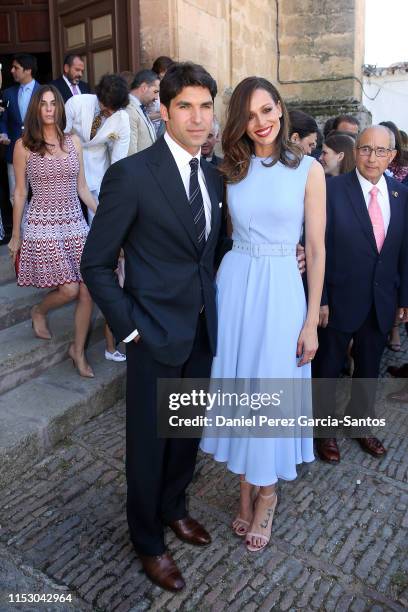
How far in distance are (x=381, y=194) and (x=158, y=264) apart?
177cm

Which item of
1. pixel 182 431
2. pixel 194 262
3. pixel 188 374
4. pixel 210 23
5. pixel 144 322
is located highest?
pixel 210 23

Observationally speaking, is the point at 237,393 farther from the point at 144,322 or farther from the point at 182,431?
the point at 144,322

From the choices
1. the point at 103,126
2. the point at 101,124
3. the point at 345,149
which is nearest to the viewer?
the point at 345,149

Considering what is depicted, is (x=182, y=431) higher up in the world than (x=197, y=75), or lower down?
lower down

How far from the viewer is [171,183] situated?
7.00 feet

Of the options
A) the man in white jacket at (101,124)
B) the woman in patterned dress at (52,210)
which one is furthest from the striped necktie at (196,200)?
the man in white jacket at (101,124)

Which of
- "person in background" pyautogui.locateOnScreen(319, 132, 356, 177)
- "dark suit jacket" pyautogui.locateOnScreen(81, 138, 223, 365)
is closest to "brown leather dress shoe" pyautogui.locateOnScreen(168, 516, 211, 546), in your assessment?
"dark suit jacket" pyautogui.locateOnScreen(81, 138, 223, 365)

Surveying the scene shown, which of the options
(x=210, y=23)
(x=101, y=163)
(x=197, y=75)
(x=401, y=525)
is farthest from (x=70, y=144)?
(x=210, y=23)

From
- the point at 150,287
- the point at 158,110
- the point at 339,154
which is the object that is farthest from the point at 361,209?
the point at 158,110

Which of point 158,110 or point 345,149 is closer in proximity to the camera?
point 345,149

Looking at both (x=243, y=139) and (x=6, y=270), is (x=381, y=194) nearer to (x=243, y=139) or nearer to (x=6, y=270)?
(x=243, y=139)

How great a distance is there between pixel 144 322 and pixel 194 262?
1.05 feet

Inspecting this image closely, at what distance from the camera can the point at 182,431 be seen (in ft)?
8.34

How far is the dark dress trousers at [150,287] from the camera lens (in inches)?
82.6
